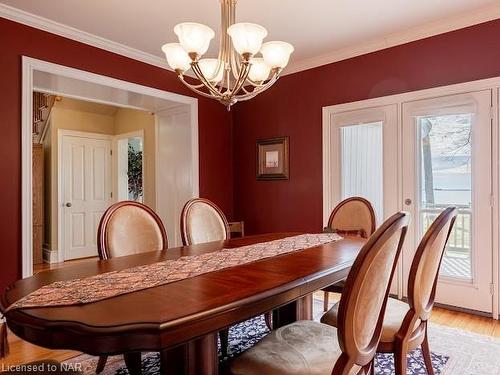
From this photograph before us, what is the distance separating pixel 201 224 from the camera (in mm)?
2707

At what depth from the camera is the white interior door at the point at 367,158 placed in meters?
3.48

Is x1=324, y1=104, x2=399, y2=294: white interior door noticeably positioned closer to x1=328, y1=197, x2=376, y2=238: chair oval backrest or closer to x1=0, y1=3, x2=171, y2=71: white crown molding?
x1=328, y1=197, x2=376, y2=238: chair oval backrest

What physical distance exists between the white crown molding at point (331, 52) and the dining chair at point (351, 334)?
2.75 m

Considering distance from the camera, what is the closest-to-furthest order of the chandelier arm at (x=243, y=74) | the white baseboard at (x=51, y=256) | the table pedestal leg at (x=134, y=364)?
the table pedestal leg at (x=134, y=364)
the chandelier arm at (x=243, y=74)
the white baseboard at (x=51, y=256)

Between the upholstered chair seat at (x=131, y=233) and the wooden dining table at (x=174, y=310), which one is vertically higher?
the upholstered chair seat at (x=131, y=233)

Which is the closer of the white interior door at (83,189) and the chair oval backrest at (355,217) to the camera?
the chair oval backrest at (355,217)

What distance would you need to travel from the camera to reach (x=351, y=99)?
148 inches

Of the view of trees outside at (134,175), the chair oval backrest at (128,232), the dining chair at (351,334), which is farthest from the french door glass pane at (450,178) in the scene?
the view of trees outside at (134,175)

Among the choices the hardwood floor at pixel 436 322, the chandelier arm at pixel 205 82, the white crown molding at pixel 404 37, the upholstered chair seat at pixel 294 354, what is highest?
the white crown molding at pixel 404 37

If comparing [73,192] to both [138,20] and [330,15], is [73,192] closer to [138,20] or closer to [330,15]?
[138,20]

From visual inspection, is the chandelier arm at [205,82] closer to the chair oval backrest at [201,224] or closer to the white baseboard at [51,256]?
the chair oval backrest at [201,224]

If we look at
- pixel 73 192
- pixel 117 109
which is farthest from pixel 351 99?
pixel 73 192

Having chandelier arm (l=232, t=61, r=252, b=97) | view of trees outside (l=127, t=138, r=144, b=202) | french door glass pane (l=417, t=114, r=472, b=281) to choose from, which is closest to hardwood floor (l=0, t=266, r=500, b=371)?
french door glass pane (l=417, t=114, r=472, b=281)

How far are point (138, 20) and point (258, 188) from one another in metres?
2.43
